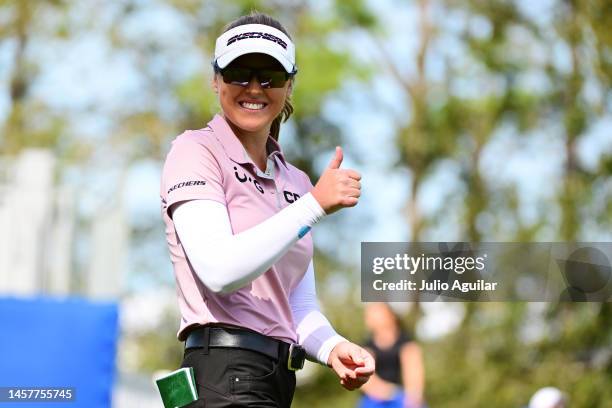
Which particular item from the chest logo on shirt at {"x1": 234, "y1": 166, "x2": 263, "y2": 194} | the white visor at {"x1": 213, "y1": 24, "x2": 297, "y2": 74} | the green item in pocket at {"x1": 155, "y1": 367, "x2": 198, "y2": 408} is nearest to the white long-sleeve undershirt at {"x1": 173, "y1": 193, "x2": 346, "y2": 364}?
the chest logo on shirt at {"x1": 234, "y1": 166, "x2": 263, "y2": 194}

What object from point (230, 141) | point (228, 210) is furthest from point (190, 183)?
point (230, 141)

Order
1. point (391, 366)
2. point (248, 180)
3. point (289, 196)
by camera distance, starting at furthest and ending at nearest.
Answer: point (391, 366)
point (289, 196)
point (248, 180)

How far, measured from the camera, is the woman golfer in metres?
2.74

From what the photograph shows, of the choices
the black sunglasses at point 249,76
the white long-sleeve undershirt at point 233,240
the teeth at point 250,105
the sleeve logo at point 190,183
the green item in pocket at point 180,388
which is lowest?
the green item in pocket at point 180,388

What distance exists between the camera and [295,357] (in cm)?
300

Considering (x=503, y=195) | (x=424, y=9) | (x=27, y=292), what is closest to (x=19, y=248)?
(x=27, y=292)

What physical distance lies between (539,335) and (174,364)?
29.4 ft

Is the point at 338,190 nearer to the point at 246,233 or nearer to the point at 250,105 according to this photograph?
the point at 246,233

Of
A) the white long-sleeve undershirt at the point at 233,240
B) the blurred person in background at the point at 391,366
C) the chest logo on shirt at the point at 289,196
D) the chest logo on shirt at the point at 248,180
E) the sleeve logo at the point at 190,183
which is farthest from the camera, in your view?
the blurred person in background at the point at 391,366

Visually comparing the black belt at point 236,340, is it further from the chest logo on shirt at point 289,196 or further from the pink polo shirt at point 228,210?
the chest logo on shirt at point 289,196

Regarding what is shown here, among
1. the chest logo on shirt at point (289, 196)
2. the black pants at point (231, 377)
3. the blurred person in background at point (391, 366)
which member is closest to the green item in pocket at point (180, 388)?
the black pants at point (231, 377)

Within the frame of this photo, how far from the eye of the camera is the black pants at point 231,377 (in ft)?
9.37

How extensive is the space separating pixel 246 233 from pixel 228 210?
0.62 feet

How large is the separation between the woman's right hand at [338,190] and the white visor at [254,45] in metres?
0.39
